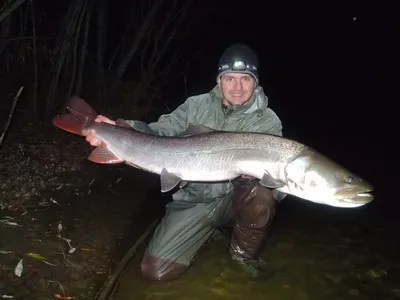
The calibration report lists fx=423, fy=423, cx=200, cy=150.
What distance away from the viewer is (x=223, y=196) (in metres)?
4.40

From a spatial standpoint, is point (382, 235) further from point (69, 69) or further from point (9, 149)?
point (69, 69)

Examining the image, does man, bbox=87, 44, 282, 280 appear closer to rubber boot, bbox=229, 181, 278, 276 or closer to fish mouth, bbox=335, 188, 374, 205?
rubber boot, bbox=229, 181, 278, 276

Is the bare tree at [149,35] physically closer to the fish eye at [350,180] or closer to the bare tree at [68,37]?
the bare tree at [68,37]

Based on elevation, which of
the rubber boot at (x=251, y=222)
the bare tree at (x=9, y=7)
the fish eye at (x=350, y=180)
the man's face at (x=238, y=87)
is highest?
the bare tree at (x=9, y=7)

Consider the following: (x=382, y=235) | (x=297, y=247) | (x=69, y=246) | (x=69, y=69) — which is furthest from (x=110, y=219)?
(x=69, y=69)

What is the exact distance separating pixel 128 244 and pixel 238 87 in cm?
208

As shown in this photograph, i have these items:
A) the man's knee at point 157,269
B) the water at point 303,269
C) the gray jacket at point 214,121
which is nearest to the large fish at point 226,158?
the gray jacket at point 214,121

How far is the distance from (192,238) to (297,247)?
54.5 inches

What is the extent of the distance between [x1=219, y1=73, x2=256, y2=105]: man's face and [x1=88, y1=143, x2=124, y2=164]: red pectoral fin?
1.27 metres

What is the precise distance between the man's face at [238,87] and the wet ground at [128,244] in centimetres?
171

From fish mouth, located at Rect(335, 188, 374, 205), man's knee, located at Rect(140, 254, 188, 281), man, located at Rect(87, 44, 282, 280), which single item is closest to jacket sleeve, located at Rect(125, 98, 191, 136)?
man, located at Rect(87, 44, 282, 280)

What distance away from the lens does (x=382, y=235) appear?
5512 millimetres

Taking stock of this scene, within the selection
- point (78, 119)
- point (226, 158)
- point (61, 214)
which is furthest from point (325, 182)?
point (61, 214)

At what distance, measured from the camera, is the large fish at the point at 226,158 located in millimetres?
3350
